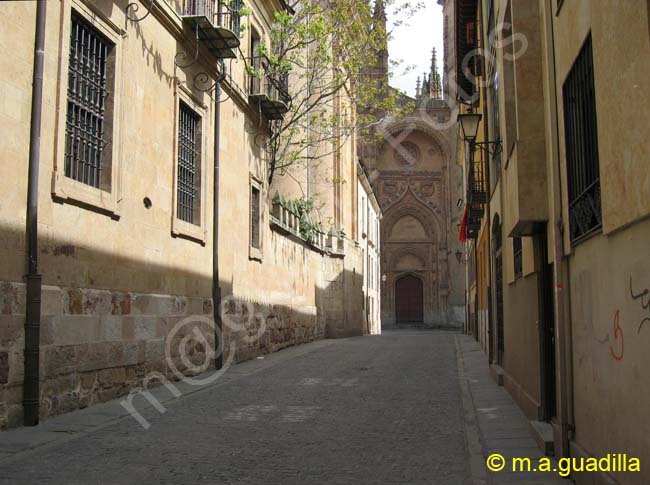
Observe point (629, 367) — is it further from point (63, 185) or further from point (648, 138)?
point (63, 185)

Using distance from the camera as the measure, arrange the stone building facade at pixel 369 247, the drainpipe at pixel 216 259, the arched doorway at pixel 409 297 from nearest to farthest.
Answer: the drainpipe at pixel 216 259
the stone building facade at pixel 369 247
the arched doorway at pixel 409 297

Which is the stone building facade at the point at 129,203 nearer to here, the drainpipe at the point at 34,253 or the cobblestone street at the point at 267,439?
the drainpipe at the point at 34,253

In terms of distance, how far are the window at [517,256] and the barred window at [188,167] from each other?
5.90 m

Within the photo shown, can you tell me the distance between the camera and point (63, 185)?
8.38 m

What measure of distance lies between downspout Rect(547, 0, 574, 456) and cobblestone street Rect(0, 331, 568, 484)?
86 cm

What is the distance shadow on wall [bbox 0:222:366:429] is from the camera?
24.3ft

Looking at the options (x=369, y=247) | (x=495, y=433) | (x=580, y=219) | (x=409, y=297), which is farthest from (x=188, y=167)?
(x=409, y=297)

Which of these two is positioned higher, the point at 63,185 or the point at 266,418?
the point at 63,185

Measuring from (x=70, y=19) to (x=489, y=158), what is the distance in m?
7.68

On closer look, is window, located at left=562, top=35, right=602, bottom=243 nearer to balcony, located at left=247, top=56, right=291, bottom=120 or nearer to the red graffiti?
the red graffiti

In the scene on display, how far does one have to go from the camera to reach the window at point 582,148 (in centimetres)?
517

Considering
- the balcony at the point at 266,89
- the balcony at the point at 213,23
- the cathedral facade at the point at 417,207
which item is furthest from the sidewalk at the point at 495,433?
the cathedral facade at the point at 417,207

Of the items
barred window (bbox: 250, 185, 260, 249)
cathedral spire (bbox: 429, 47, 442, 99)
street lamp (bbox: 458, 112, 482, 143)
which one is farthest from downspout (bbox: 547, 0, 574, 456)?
cathedral spire (bbox: 429, 47, 442, 99)

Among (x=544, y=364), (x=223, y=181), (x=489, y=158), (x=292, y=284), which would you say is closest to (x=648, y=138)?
(x=544, y=364)
